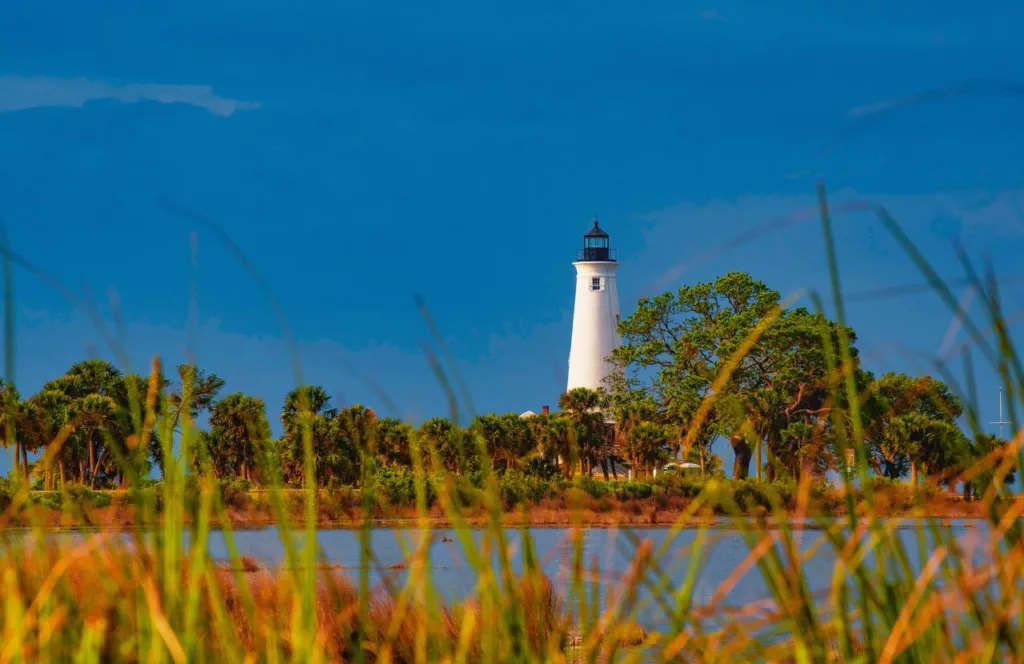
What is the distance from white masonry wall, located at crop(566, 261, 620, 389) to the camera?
6562 cm

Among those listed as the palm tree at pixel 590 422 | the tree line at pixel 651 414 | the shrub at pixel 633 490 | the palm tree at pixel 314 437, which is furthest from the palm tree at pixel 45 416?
the shrub at pixel 633 490

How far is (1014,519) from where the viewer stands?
246 cm

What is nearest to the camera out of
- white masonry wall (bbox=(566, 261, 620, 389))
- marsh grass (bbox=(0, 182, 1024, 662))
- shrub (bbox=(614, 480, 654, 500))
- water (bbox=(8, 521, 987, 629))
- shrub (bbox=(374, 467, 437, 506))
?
marsh grass (bbox=(0, 182, 1024, 662))

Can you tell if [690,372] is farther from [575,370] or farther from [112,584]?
[112,584]

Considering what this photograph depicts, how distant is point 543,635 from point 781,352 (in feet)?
147

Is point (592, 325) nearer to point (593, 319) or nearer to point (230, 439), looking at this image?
point (593, 319)

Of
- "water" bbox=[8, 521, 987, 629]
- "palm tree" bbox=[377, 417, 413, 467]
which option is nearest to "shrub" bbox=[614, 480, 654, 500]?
"water" bbox=[8, 521, 987, 629]

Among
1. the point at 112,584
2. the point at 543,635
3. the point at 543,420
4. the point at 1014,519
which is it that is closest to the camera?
the point at 1014,519

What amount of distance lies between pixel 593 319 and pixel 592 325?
877 millimetres

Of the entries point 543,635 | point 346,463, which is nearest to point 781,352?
point 346,463

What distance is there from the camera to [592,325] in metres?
67.3

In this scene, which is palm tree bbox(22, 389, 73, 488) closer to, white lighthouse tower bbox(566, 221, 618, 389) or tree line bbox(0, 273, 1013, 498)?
tree line bbox(0, 273, 1013, 498)

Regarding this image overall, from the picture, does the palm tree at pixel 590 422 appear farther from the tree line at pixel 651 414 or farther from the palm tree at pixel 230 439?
the palm tree at pixel 230 439

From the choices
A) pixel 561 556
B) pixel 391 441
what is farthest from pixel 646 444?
pixel 561 556
